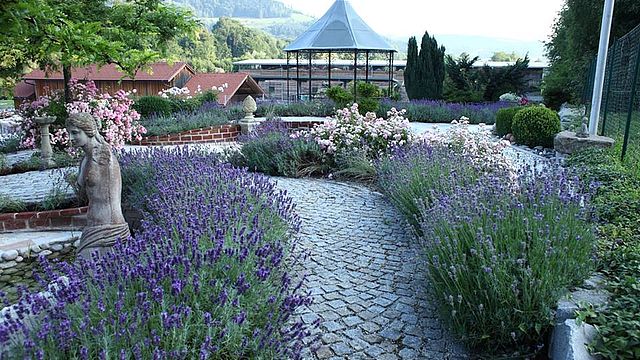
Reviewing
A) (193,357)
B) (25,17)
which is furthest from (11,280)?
(193,357)

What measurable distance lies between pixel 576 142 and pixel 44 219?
7686mm

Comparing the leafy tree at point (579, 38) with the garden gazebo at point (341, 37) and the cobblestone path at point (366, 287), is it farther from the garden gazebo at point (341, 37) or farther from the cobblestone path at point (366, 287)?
the cobblestone path at point (366, 287)

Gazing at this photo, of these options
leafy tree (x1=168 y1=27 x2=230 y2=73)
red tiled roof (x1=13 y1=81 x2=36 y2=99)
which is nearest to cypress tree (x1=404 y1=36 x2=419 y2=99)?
red tiled roof (x1=13 y1=81 x2=36 y2=99)

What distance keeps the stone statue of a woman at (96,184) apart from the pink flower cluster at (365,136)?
3.92m

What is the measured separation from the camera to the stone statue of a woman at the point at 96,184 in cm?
303

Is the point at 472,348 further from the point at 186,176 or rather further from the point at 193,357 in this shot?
the point at 186,176

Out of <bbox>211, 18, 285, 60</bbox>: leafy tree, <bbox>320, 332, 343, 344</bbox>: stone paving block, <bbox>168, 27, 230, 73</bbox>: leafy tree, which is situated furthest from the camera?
<bbox>211, 18, 285, 60</bbox>: leafy tree

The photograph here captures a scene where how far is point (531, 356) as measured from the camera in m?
2.30

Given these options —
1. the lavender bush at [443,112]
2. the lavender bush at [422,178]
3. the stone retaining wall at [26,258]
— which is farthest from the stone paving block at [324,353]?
the lavender bush at [443,112]

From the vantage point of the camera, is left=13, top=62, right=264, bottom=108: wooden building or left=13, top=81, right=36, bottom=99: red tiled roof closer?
left=13, top=62, right=264, bottom=108: wooden building

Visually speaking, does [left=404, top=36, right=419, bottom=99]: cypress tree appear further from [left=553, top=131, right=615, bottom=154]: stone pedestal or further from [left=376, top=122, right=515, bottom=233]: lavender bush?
[left=376, top=122, right=515, bottom=233]: lavender bush

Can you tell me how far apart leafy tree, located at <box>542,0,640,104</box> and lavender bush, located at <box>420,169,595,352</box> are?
48.6ft

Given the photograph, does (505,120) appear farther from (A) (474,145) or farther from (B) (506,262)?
(B) (506,262)

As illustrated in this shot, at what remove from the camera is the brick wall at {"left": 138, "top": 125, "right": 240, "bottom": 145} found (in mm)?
10141
